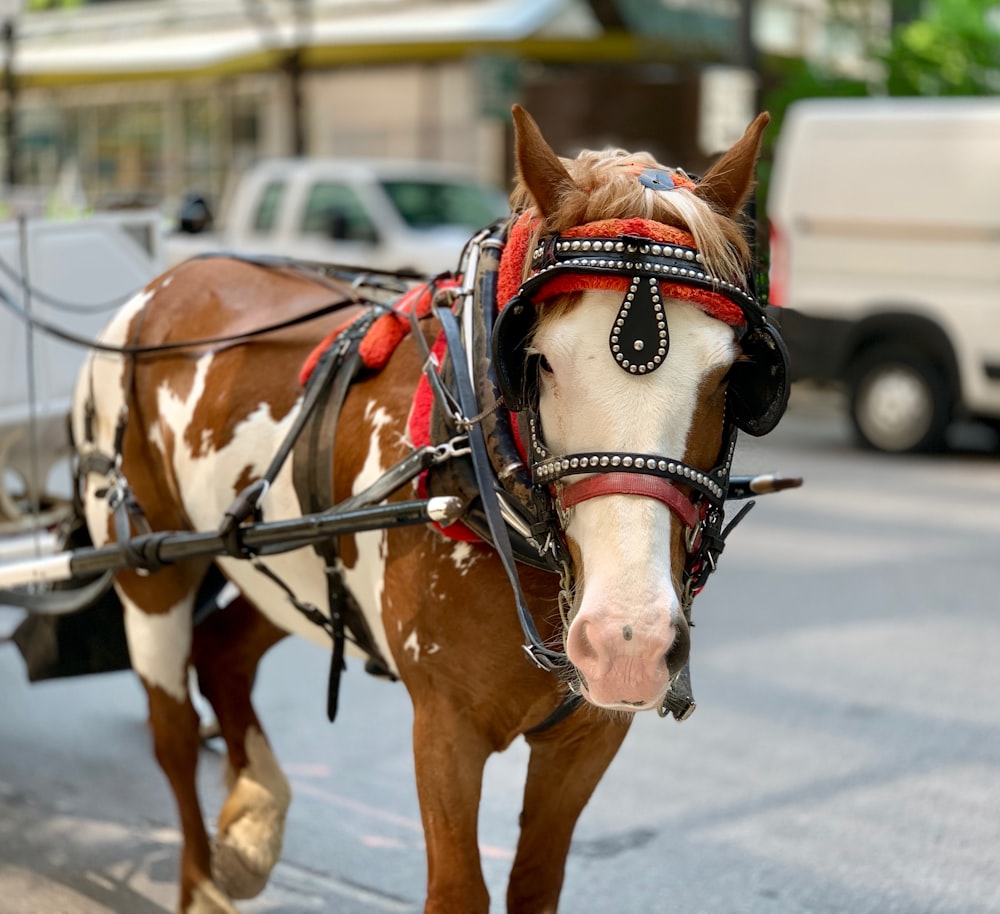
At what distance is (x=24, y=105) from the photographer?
28.2 metres

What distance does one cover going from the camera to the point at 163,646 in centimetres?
369

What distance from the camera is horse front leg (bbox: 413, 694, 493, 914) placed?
2.62 meters

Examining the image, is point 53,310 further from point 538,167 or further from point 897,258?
point 897,258

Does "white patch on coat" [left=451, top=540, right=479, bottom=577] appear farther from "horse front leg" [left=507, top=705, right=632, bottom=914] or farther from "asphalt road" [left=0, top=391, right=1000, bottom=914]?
"asphalt road" [left=0, top=391, right=1000, bottom=914]

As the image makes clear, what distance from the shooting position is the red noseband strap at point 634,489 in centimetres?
221

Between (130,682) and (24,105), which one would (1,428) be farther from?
(24,105)

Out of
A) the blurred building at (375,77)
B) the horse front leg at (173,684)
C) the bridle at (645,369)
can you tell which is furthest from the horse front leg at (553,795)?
the blurred building at (375,77)

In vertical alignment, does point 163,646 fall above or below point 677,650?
below

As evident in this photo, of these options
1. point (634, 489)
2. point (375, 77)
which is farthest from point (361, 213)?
point (634, 489)

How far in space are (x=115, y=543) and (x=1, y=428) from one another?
135 cm

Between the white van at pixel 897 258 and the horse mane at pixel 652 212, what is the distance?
7.85 m

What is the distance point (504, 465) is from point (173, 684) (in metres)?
1.56

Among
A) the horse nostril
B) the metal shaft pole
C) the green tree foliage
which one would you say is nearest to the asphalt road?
the horse nostril

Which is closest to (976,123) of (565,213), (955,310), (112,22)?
(955,310)
